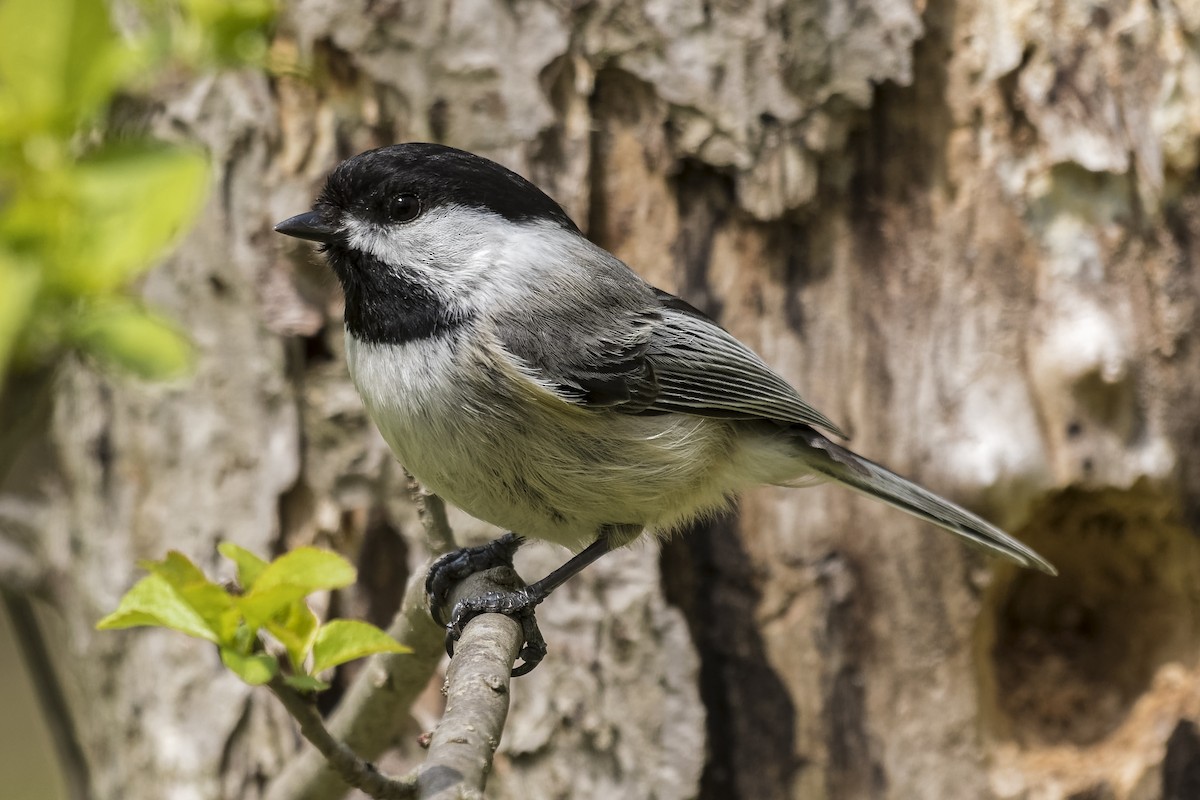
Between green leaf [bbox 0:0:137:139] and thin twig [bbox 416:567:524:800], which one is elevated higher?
green leaf [bbox 0:0:137:139]

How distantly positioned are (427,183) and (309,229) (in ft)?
0.58

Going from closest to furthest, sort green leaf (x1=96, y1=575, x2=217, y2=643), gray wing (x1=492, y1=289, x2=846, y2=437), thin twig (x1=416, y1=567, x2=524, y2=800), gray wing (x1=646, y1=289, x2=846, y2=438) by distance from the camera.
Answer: thin twig (x1=416, y1=567, x2=524, y2=800)
green leaf (x1=96, y1=575, x2=217, y2=643)
gray wing (x1=492, y1=289, x2=846, y2=437)
gray wing (x1=646, y1=289, x2=846, y2=438)

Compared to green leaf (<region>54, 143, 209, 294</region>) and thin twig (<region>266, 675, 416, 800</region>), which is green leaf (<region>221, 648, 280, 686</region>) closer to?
thin twig (<region>266, 675, 416, 800</region>)

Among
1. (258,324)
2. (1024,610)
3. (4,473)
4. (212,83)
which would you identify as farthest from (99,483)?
(1024,610)

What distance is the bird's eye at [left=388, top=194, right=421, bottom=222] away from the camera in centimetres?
173

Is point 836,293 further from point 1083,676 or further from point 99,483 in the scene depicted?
point 99,483

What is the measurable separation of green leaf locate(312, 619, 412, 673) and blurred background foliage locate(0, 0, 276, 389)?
351mm

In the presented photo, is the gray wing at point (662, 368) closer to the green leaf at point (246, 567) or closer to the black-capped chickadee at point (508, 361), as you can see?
the black-capped chickadee at point (508, 361)

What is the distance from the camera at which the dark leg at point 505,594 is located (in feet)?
5.39

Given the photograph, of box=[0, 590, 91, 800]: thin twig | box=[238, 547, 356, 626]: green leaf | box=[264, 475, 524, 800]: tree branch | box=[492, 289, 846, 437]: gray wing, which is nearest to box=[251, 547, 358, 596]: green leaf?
box=[238, 547, 356, 626]: green leaf

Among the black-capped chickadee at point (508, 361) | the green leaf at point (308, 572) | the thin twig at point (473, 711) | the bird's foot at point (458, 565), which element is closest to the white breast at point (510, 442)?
the black-capped chickadee at point (508, 361)

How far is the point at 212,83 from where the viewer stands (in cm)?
234

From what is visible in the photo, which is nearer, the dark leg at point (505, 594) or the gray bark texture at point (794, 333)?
the dark leg at point (505, 594)

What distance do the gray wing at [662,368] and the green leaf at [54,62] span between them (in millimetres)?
606
